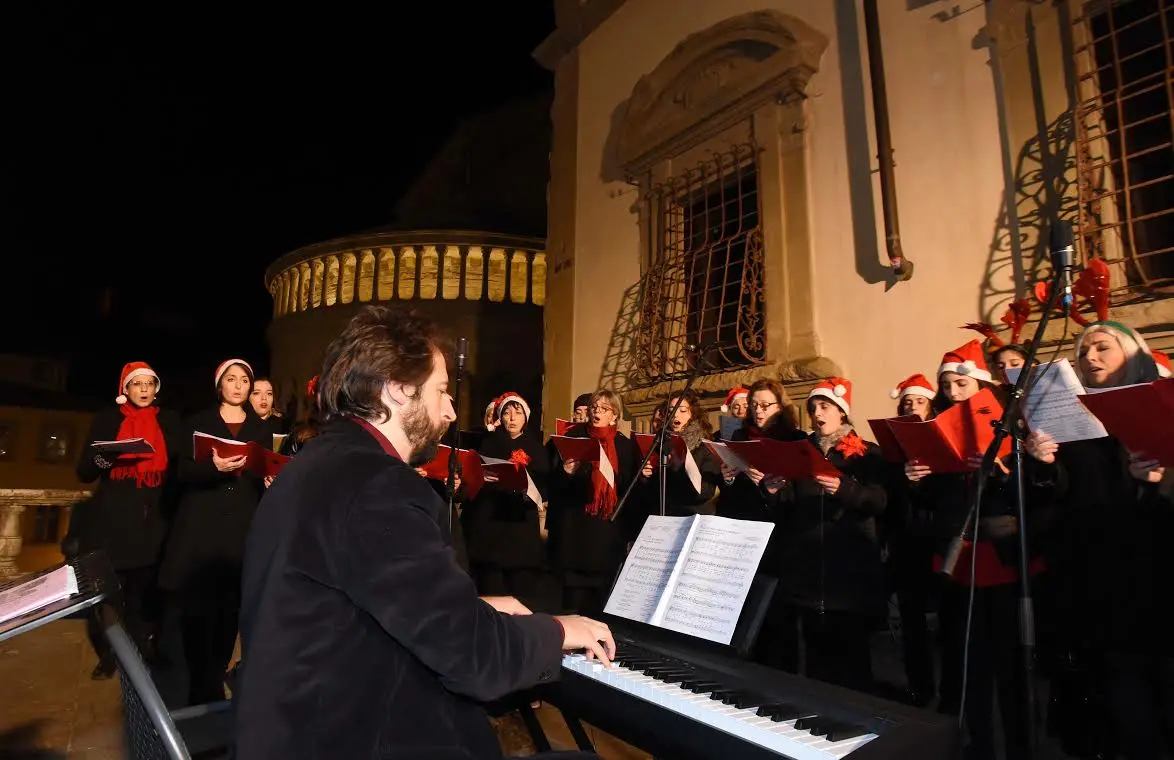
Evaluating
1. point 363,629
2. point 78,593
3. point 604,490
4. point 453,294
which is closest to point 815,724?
point 363,629

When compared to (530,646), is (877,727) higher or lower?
lower

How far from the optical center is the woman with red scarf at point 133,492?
3.79 metres


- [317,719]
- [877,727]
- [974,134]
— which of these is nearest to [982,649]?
[877,727]

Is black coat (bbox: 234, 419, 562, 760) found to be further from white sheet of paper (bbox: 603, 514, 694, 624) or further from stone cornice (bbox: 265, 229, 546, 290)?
stone cornice (bbox: 265, 229, 546, 290)

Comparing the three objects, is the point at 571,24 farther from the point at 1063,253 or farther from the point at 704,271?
the point at 1063,253

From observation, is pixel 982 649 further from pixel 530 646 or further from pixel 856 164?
pixel 856 164

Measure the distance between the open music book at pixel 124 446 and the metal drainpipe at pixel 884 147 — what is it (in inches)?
180

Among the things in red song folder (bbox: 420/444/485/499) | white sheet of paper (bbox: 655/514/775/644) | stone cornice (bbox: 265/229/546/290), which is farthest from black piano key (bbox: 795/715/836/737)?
stone cornice (bbox: 265/229/546/290)

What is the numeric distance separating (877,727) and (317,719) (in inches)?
39.9

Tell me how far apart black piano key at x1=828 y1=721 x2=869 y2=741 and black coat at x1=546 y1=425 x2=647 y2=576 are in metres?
2.95

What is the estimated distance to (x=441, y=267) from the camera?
20.4m

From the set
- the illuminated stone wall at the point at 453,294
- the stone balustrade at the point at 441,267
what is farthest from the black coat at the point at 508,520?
the stone balustrade at the point at 441,267

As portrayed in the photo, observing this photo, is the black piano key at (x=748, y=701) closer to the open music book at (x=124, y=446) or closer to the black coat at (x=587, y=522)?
the black coat at (x=587, y=522)

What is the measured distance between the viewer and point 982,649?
2.97 metres
